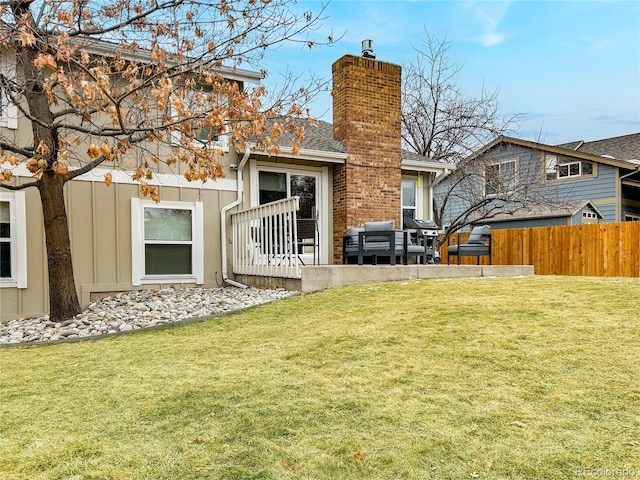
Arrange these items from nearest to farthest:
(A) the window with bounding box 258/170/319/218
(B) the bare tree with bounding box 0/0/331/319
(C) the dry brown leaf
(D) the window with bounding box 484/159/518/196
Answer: (C) the dry brown leaf
(B) the bare tree with bounding box 0/0/331/319
(A) the window with bounding box 258/170/319/218
(D) the window with bounding box 484/159/518/196

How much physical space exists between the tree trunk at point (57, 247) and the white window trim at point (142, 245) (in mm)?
A: 1954

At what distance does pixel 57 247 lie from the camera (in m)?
6.25

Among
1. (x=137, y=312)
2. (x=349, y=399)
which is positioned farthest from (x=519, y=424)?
(x=137, y=312)

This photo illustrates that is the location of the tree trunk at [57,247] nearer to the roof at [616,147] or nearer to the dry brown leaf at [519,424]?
the dry brown leaf at [519,424]

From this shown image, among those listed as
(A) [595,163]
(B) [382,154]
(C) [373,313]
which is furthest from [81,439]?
(A) [595,163]

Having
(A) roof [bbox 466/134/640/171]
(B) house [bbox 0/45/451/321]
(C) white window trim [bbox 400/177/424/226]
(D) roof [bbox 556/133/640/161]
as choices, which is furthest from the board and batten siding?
(D) roof [bbox 556/133/640/161]

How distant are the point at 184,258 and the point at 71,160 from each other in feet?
8.47

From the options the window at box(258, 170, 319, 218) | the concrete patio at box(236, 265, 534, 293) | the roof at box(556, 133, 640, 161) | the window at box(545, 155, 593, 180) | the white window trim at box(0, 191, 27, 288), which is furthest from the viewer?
the roof at box(556, 133, 640, 161)

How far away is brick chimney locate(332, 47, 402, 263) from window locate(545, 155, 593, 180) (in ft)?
32.5

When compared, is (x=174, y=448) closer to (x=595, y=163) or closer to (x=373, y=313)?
(x=373, y=313)

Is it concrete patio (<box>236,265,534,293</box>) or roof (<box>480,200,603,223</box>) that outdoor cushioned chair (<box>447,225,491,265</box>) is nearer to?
concrete patio (<box>236,265,534,293</box>)

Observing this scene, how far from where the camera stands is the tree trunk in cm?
623

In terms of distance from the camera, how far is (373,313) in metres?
5.11

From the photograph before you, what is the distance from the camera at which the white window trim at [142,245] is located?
8344 millimetres
